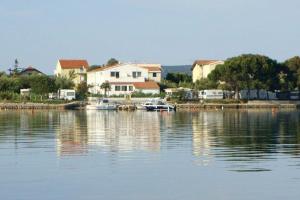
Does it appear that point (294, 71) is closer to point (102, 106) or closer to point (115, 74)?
point (115, 74)

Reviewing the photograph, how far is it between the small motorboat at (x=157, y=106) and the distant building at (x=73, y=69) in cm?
2847

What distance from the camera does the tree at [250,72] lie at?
97.0 m

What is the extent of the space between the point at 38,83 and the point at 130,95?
12.0m

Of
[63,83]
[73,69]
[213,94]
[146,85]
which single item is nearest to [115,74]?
[146,85]

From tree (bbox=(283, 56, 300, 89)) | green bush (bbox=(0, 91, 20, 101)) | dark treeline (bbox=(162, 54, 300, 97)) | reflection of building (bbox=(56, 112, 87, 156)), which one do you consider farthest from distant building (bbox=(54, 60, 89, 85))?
reflection of building (bbox=(56, 112, 87, 156))

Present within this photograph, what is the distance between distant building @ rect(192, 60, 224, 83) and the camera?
120 meters

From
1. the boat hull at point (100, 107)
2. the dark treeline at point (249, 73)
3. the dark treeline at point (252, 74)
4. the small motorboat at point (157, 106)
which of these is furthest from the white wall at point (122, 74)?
the small motorboat at point (157, 106)

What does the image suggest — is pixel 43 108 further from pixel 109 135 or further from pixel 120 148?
pixel 120 148

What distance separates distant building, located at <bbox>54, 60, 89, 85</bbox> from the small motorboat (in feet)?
93.4

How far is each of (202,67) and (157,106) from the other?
32.7 meters

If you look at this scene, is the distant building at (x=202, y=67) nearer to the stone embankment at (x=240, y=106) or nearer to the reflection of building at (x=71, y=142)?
the stone embankment at (x=240, y=106)

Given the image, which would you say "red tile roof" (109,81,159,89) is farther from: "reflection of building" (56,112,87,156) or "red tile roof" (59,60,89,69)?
"reflection of building" (56,112,87,156)

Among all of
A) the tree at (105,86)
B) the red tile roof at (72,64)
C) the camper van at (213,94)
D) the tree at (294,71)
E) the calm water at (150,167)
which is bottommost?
the calm water at (150,167)

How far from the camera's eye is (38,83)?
344 feet
